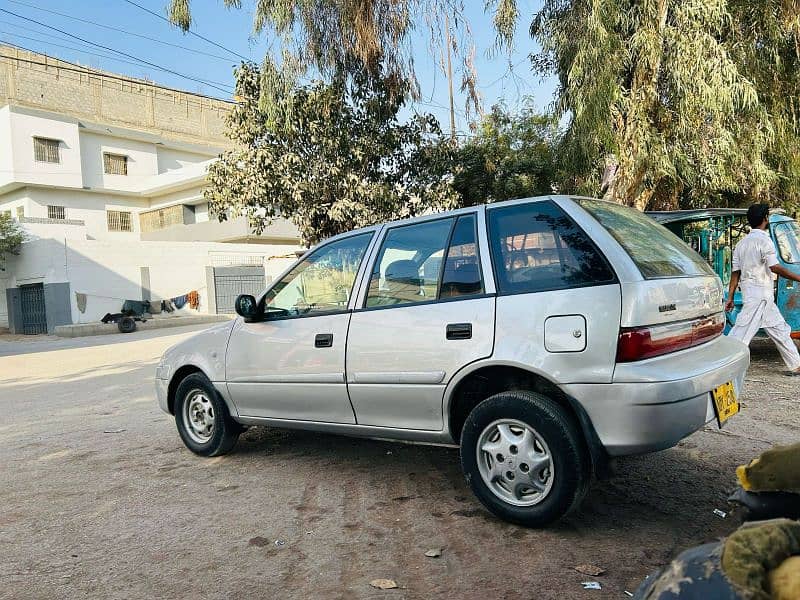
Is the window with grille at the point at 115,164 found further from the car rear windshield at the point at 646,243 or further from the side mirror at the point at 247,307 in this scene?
the car rear windshield at the point at 646,243

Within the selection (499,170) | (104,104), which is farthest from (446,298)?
(104,104)

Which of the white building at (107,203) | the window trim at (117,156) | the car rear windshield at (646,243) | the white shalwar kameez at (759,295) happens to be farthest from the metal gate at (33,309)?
the car rear windshield at (646,243)

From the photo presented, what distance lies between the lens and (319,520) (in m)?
3.59

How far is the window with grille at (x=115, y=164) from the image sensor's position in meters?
36.9

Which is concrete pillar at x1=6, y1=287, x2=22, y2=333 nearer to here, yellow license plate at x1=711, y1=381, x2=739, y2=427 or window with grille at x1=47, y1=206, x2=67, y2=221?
window with grille at x1=47, y1=206, x2=67, y2=221

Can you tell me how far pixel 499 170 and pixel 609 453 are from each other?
12970mm

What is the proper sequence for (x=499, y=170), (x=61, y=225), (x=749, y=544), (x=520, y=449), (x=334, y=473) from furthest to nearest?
1. (x=61, y=225)
2. (x=499, y=170)
3. (x=334, y=473)
4. (x=520, y=449)
5. (x=749, y=544)

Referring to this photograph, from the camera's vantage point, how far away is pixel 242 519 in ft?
12.0

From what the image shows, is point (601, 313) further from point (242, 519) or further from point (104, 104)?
point (104, 104)

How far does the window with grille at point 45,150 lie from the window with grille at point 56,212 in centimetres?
266

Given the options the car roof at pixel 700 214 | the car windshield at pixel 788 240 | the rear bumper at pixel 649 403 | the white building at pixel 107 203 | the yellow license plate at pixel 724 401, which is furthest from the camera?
the white building at pixel 107 203

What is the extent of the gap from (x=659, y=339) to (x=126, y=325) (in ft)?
77.6

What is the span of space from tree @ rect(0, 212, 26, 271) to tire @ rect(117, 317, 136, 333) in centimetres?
553

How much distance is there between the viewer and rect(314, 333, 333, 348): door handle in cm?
403
